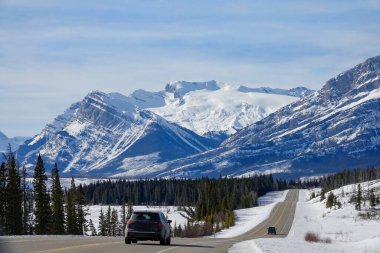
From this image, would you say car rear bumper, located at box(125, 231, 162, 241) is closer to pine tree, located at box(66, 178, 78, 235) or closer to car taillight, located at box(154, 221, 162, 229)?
car taillight, located at box(154, 221, 162, 229)

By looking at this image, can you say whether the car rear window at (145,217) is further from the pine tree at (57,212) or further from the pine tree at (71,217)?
the pine tree at (71,217)

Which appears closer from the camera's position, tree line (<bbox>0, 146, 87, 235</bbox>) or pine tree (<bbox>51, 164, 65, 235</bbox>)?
tree line (<bbox>0, 146, 87, 235</bbox>)

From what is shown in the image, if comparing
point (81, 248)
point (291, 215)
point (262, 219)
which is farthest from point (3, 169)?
→ point (291, 215)

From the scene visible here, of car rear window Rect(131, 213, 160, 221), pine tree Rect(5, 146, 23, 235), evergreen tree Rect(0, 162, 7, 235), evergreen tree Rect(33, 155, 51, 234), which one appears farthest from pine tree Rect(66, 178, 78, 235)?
car rear window Rect(131, 213, 160, 221)

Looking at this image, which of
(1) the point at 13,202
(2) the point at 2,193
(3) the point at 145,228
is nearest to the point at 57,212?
(1) the point at 13,202

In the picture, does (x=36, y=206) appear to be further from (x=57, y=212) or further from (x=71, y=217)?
(x=71, y=217)

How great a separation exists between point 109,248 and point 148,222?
637cm

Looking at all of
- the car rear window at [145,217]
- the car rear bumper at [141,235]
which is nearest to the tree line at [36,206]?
the car rear window at [145,217]

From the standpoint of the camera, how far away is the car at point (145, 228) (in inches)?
1763

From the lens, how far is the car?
44.8 meters

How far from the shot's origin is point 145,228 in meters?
44.9

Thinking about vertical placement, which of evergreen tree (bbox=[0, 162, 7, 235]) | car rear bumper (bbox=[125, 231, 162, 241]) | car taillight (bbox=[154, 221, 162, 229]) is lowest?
car rear bumper (bbox=[125, 231, 162, 241])

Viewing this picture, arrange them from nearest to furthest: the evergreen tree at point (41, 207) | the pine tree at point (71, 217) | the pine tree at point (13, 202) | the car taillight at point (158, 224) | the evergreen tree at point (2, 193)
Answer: the car taillight at point (158, 224) → the evergreen tree at point (2, 193) → the pine tree at point (13, 202) → the evergreen tree at point (41, 207) → the pine tree at point (71, 217)

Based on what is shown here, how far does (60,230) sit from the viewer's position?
307ft
